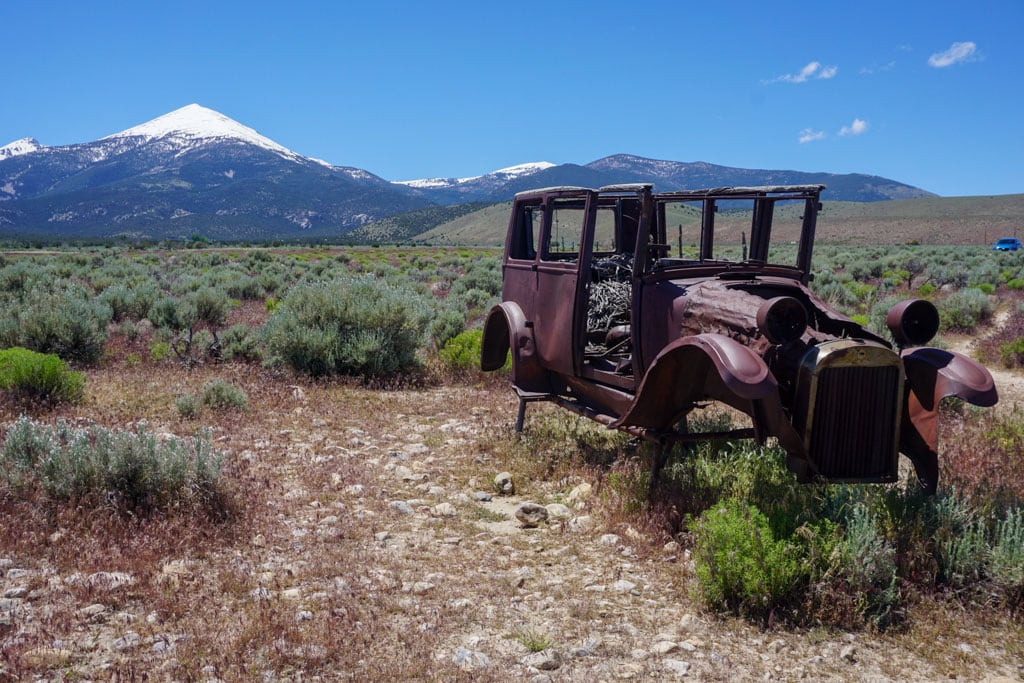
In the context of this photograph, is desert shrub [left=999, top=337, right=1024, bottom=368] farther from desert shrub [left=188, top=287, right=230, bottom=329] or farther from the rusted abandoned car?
desert shrub [left=188, top=287, right=230, bottom=329]

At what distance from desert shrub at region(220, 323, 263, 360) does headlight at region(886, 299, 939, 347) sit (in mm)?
9602

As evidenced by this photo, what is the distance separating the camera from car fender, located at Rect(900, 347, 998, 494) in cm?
477

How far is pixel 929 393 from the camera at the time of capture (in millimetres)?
4926

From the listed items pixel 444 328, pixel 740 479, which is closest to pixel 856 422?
pixel 740 479

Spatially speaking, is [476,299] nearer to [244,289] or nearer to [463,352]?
[244,289]

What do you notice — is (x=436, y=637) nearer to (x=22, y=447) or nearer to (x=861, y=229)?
(x=22, y=447)

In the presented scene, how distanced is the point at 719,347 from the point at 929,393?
1.48 meters

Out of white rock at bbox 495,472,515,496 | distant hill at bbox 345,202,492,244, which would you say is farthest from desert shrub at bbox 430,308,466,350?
distant hill at bbox 345,202,492,244

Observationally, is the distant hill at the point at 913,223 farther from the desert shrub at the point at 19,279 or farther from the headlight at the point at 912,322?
the headlight at the point at 912,322

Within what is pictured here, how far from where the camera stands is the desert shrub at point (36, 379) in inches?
324

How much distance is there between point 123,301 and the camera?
625 inches

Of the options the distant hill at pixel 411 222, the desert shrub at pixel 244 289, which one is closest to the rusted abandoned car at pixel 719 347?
the desert shrub at pixel 244 289

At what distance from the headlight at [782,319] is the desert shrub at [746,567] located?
105 centimetres

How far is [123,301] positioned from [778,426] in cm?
1482
